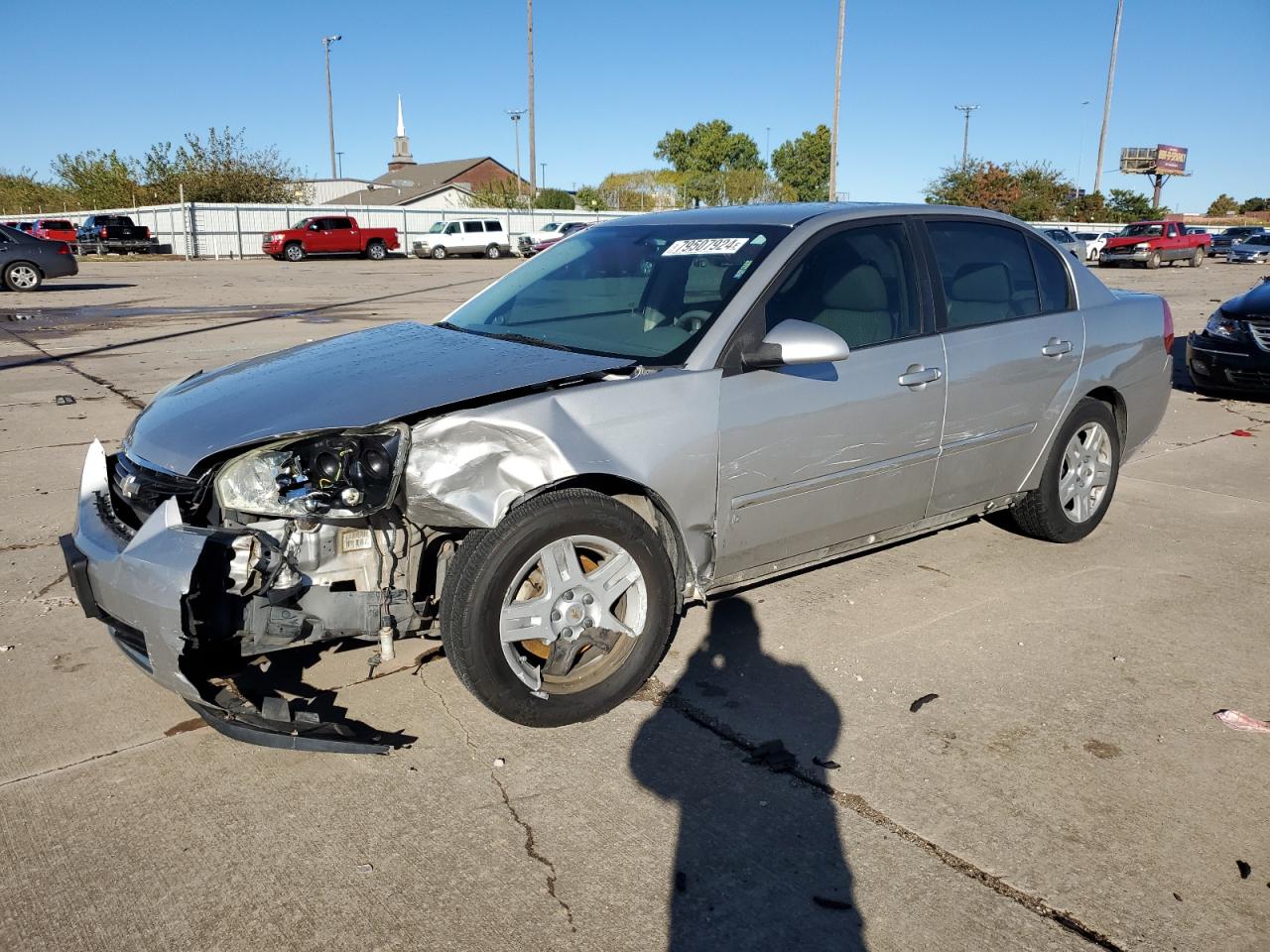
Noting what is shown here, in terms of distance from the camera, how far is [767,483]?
380 cm

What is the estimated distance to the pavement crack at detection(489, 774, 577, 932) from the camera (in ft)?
8.38

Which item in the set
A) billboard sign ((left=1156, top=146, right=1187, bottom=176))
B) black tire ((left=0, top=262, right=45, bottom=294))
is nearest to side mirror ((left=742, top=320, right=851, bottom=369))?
black tire ((left=0, top=262, right=45, bottom=294))

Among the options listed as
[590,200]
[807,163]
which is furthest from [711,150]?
[590,200]

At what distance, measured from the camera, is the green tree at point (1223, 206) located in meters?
87.5

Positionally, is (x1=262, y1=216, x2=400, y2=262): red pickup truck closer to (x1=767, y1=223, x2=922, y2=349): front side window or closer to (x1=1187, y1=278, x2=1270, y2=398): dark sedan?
(x1=1187, y1=278, x2=1270, y2=398): dark sedan

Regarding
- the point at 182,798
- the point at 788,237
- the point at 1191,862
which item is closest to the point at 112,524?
the point at 182,798

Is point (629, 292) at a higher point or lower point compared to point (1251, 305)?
higher

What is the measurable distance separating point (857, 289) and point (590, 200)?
65.5 meters

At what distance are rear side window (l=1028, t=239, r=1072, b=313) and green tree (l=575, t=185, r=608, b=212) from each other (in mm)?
60547

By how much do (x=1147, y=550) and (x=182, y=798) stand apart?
15.3ft

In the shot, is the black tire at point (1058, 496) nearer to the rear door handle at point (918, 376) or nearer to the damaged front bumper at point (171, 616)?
the rear door handle at point (918, 376)

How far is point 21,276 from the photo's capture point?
73.6 ft

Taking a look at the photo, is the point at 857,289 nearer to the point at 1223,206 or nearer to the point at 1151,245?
the point at 1151,245

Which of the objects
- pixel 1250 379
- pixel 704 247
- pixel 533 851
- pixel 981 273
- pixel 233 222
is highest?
pixel 233 222
